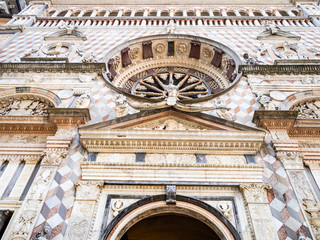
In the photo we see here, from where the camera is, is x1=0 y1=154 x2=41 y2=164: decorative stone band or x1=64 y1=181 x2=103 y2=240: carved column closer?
x1=64 y1=181 x2=103 y2=240: carved column

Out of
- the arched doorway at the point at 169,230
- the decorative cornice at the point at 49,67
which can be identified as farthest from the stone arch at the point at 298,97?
the decorative cornice at the point at 49,67

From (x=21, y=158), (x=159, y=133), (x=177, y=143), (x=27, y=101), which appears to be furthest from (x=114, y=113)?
(x=27, y=101)

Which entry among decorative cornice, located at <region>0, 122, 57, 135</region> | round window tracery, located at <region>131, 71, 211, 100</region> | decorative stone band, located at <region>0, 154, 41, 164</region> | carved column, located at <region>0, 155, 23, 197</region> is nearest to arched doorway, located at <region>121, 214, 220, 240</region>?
decorative stone band, located at <region>0, 154, 41, 164</region>

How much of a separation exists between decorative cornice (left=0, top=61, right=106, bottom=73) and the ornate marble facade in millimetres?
38

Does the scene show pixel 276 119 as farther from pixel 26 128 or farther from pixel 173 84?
pixel 26 128

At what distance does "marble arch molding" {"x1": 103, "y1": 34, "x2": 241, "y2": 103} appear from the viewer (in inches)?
448

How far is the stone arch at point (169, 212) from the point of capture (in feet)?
18.4

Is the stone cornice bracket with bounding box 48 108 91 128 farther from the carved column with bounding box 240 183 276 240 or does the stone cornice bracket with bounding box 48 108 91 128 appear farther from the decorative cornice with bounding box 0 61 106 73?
the carved column with bounding box 240 183 276 240

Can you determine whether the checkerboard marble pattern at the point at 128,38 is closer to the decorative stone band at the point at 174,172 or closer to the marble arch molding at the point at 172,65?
the marble arch molding at the point at 172,65

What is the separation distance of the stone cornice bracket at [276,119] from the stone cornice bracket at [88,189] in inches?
178

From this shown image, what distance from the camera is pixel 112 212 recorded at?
5.94 m

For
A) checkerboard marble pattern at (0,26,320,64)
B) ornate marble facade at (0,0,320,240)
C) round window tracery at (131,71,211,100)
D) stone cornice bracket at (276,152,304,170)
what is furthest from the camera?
checkerboard marble pattern at (0,26,320,64)

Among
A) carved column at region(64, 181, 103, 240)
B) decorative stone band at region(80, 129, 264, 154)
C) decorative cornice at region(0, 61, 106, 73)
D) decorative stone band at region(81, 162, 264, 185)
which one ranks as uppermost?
decorative cornice at region(0, 61, 106, 73)

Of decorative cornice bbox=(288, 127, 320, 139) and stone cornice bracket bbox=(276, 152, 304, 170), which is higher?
decorative cornice bbox=(288, 127, 320, 139)
